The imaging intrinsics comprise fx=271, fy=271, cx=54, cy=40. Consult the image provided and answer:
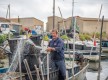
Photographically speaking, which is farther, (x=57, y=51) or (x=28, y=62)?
(x=28, y=62)

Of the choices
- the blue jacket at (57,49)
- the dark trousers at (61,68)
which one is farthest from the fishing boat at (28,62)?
the blue jacket at (57,49)

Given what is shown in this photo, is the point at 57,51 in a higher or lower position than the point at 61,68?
higher

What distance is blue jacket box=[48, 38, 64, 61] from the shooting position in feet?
28.6

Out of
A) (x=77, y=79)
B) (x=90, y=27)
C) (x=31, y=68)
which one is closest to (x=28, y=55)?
(x=31, y=68)

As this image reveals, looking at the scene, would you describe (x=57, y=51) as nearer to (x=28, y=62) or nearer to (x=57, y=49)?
(x=57, y=49)

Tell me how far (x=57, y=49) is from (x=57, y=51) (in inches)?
4.3

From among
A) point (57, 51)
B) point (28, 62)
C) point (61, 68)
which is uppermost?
point (57, 51)

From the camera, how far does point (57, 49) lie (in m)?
8.66

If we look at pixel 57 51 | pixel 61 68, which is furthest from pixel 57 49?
pixel 61 68

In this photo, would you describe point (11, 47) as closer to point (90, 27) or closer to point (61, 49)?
point (61, 49)

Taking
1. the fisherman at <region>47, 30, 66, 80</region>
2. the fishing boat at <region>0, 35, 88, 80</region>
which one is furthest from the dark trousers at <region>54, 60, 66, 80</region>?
the fishing boat at <region>0, 35, 88, 80</region>

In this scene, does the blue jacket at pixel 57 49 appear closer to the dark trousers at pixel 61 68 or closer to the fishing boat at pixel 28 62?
the dark trousers at pixel 61 68

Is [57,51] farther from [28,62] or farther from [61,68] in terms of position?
[28,62]

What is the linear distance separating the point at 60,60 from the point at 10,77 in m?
1.75
